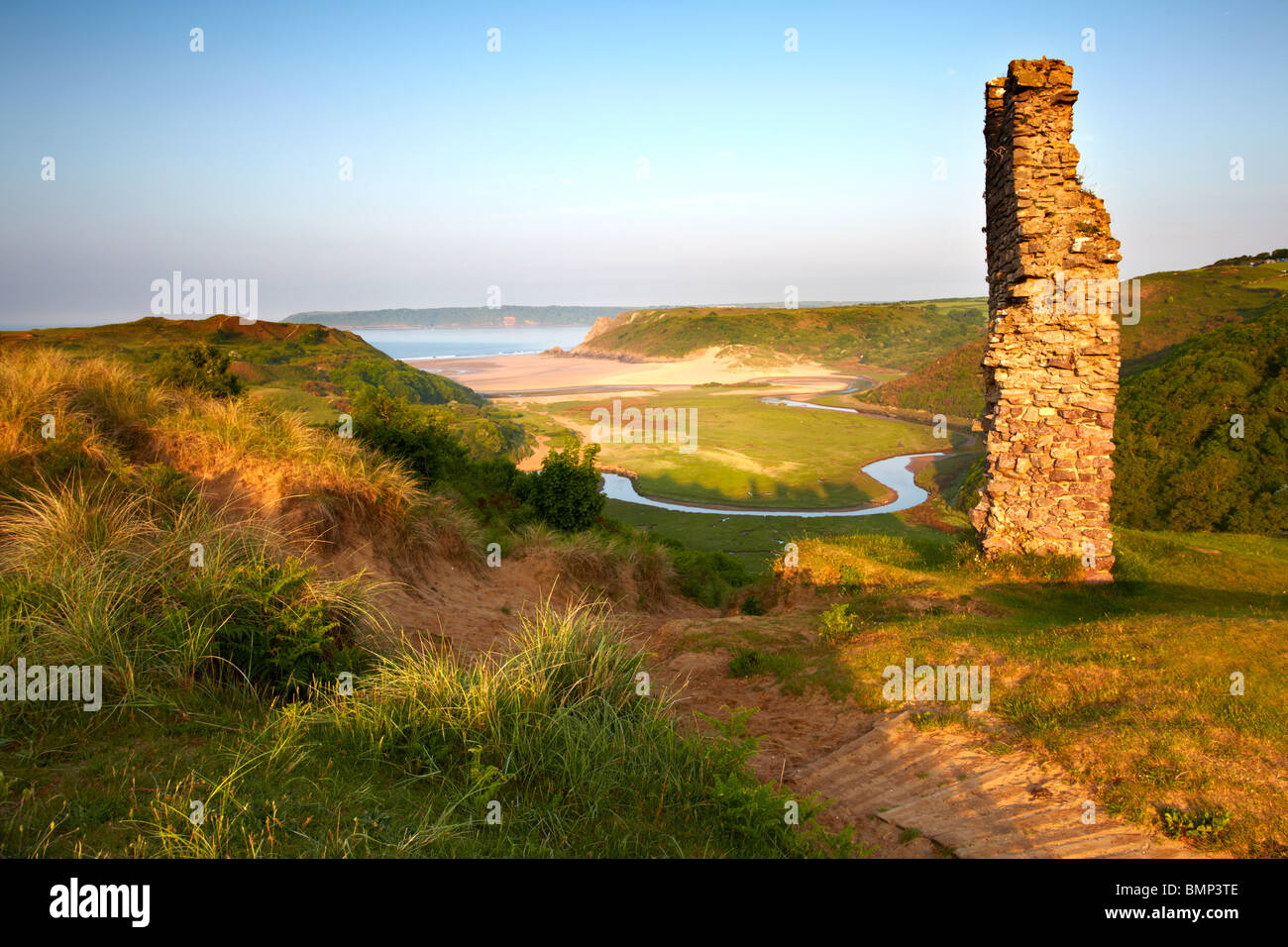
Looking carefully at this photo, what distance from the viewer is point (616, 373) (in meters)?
148

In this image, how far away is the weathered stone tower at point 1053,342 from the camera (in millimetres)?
11188

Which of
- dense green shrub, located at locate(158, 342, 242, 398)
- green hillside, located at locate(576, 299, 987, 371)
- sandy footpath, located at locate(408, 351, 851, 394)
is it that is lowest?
dense green shrub, located at locate(158, 342, 242, 398)

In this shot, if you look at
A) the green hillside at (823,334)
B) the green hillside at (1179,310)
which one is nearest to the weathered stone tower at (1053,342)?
the green hillside at (1179,310)

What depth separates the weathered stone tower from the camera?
1119cm

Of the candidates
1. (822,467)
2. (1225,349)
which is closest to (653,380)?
(822,467)

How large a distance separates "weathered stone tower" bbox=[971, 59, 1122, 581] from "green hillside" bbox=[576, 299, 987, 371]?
131 meters

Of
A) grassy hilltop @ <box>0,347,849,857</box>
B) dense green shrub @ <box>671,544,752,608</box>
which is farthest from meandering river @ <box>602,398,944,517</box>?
grassy hilltop @ <box>0,347,849,857</box>

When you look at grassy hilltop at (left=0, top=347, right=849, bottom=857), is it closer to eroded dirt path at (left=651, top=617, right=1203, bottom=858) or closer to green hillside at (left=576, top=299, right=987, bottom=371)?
eroded dirt path at (left=651, top=617, right=1203, bottom=858)

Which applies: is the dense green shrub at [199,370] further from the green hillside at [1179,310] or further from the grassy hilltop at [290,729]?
the green hillside at [1179,310]

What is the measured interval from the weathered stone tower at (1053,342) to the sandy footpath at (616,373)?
105 meters

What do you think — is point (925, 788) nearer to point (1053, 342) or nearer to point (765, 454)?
point (1053, 342)

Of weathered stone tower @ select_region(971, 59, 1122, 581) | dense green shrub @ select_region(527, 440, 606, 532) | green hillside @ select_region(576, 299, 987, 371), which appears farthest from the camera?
green hillside @ select_region(576, 299, 987, 371)

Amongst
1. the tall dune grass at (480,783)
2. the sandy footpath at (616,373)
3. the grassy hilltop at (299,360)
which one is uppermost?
the sandy footpath at (616,373)
